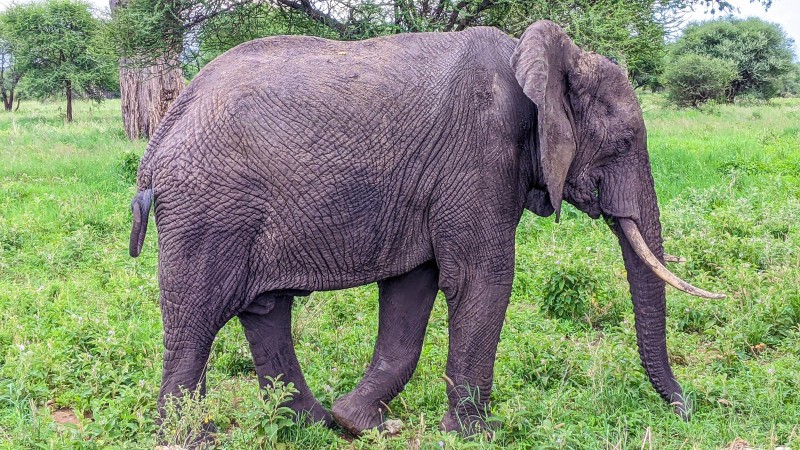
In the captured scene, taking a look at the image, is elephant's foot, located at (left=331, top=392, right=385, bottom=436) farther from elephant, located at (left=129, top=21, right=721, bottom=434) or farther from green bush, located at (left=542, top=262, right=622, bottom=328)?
green bush, located at (left=542, top=262, right=622, bottom=328)

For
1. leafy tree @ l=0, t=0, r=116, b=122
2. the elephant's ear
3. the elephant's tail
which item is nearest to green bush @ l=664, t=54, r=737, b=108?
leafy tree @ l=0, t=0, r=116, b=122

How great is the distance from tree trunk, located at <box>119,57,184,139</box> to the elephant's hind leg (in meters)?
8.46

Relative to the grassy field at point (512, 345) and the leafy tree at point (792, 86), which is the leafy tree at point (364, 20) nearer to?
the grassy field at point (512, 345)

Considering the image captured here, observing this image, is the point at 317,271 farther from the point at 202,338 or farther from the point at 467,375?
the point at 467,375

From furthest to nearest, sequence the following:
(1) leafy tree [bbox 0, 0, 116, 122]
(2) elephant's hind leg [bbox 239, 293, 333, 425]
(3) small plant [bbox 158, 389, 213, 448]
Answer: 1. (1) leafy tree [bbox 0, 0, 116, 122]
2. (2) elephant's hind leg [bbox 239, 293, 333, 425]
3. (3) small plant [bbox 158, 389, 213, 448]

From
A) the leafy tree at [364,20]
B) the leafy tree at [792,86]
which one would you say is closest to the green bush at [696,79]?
the leafy tree at [792,86]

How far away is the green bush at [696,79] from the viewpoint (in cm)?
2689

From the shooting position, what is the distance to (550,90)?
3836 mm

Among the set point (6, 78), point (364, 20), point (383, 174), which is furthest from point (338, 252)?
point (6, 78)

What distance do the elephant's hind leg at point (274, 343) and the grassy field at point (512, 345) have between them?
158 mm

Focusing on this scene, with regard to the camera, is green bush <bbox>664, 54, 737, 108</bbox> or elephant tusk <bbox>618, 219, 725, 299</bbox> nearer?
elephant tusk <bbox>618, 219, 725, 299</bbox>

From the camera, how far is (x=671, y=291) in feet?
20.5

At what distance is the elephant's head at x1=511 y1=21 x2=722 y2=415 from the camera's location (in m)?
3.87

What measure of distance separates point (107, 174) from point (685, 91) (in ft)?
73.1
